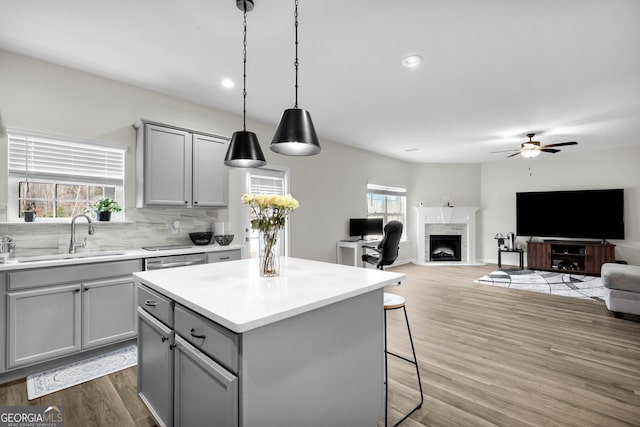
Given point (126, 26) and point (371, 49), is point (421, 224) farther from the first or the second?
point (126, 26)

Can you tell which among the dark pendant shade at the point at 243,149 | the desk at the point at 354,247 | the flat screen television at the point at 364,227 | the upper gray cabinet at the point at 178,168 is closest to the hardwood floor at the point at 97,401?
the upper gray cabinet at the point at 178,168

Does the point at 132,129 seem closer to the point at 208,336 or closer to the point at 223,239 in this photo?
the point at 223,239

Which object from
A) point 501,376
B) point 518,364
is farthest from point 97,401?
point 518,364

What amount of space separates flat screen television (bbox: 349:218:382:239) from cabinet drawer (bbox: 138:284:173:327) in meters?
4.57

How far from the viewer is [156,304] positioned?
66.3 inches

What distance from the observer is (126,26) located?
2.34 m

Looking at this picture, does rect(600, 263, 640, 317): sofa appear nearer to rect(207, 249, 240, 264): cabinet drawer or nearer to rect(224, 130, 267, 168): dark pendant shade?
rect(224, 130, 267, 168): dark pendant shade

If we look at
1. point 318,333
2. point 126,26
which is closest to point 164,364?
point 318,333

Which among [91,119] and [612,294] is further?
[612,294]

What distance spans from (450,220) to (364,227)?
2.96 metres

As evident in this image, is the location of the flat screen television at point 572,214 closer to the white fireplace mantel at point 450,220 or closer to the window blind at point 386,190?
the white fireplace mantel at point 450,220

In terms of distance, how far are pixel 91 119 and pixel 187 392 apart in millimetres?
2943

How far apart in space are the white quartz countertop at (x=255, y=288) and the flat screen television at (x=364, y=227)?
3951 millimetres

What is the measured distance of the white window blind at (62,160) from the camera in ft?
9.06
